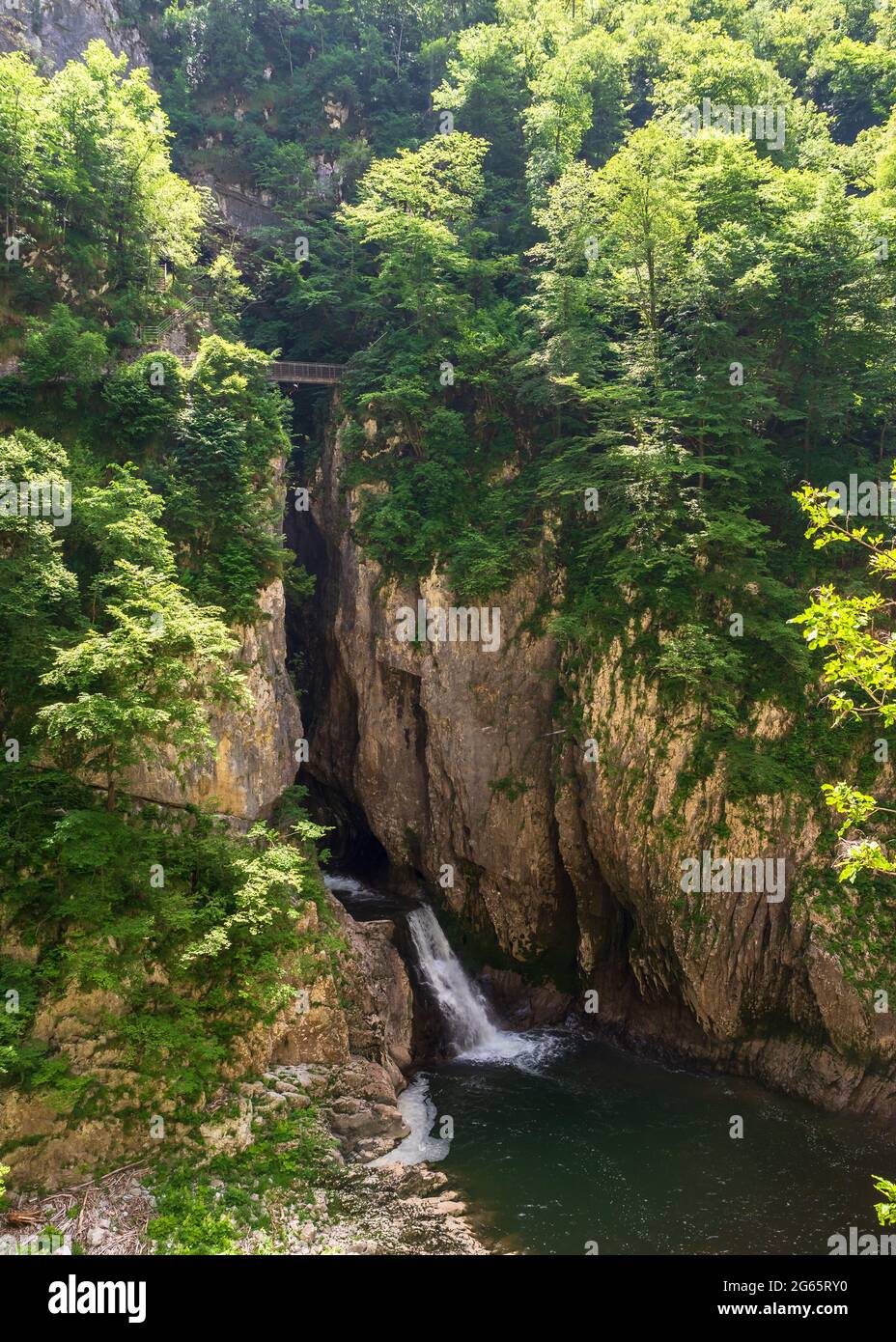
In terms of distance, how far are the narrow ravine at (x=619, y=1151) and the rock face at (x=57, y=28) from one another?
31917mm

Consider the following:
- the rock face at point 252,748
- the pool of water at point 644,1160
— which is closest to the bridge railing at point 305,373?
the rock face at point 252,748

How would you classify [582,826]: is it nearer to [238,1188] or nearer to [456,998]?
[456,998]

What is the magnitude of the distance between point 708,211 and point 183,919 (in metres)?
22.6

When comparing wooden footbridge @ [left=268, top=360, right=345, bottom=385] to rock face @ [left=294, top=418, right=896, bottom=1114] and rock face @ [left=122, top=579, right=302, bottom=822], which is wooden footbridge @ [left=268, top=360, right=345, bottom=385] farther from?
rock face @ [left=122, top=579, right=302, bottom=822]

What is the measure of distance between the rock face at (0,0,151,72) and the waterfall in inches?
1164

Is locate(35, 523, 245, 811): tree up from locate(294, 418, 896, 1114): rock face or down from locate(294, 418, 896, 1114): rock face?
up

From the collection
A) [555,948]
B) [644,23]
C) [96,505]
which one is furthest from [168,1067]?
[644,23]

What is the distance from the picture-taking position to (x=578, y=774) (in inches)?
835

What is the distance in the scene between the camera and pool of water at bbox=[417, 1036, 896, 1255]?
44.6 feet

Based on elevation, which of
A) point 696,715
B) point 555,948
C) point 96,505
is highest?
point 96,505

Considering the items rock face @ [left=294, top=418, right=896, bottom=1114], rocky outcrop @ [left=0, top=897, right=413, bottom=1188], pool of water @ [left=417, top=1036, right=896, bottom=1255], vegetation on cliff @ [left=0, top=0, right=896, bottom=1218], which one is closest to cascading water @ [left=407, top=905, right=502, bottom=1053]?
pool of water @ [left=417, top=1036, right=896, bottom=1255]

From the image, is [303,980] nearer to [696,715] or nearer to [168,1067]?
[168,1067]

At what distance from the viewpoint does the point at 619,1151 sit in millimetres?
15805

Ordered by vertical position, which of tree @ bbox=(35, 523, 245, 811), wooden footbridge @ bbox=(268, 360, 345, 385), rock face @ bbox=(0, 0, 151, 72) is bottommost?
tree @ bbox=(35, 523, 245, 811)
